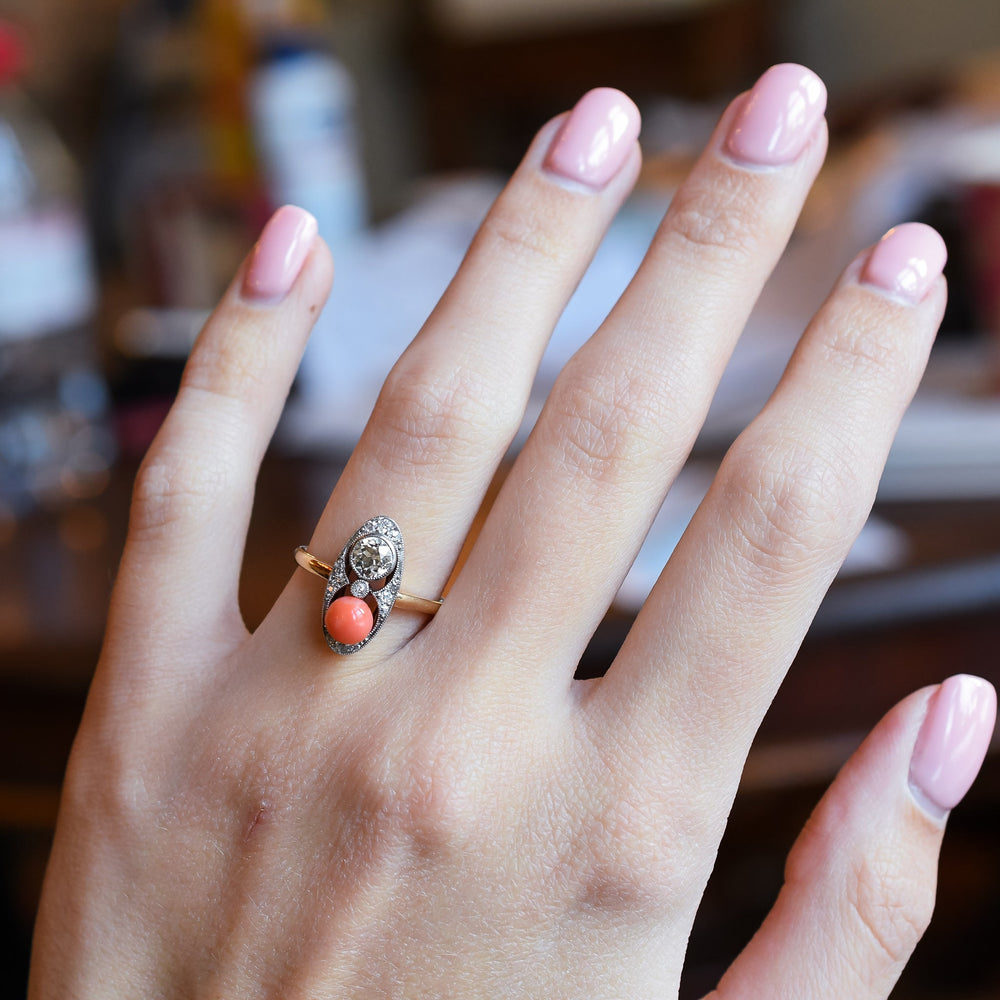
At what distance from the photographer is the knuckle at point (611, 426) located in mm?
408

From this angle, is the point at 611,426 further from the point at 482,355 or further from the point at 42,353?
the point at 42,353

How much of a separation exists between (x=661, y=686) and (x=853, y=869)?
10 centimetres

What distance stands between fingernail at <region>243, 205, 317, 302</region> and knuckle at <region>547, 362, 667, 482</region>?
0.45 ft

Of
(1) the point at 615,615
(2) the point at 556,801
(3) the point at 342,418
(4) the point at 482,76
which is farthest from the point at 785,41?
(2) the point at 556,801

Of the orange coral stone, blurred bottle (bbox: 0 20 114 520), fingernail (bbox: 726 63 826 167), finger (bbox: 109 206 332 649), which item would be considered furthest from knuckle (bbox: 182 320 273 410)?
blurred bottle (bbox: 0 20 114 520)

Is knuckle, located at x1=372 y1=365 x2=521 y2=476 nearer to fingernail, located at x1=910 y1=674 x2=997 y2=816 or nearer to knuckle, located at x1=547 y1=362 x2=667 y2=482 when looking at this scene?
knuckle, located at x1=547 y1=362 x2=667 y2=482

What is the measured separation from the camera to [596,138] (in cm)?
45

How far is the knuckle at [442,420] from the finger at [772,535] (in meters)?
0.09

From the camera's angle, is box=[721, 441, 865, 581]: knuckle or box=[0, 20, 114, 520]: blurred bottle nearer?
box=[721, 441, 865, 581]: knuckle

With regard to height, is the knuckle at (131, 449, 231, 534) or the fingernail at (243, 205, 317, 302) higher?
the fingernail at (243, 205, 317, 302)

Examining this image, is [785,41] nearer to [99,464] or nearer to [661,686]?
[99,464]

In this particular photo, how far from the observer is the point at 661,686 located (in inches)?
15.2

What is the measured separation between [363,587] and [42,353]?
69 cm

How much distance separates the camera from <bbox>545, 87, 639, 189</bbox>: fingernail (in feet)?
1.46
